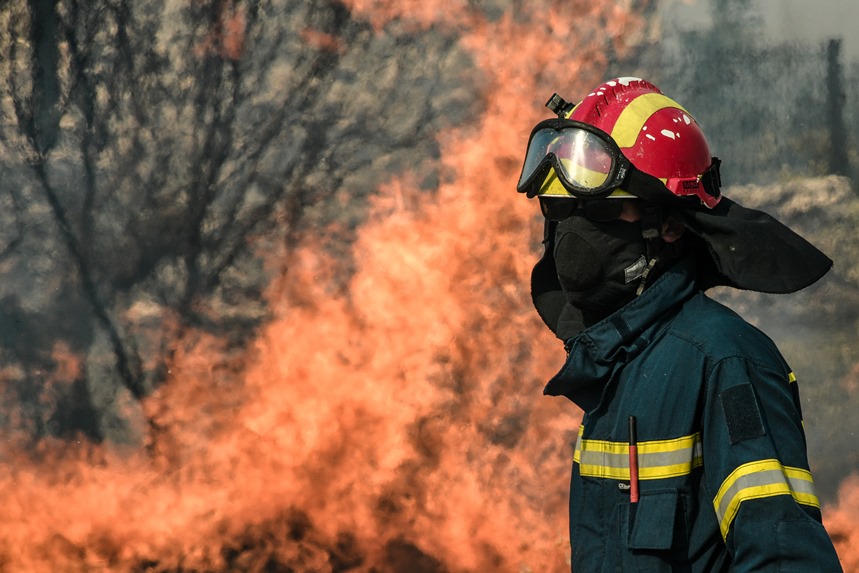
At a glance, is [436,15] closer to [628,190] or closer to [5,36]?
[5,36]

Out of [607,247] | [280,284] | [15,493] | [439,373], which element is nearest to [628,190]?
[607,247]

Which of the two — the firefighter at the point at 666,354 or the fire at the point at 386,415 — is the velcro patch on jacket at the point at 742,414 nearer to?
the firefighter at the point at 666,354

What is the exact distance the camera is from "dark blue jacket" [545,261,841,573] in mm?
1786

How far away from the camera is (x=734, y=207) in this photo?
2307mm

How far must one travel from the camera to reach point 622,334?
212cm

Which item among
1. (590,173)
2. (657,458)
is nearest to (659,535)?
(657,458)

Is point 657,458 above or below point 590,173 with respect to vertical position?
below

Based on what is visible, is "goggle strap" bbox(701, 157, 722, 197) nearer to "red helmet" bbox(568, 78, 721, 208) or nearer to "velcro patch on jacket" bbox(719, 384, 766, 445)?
"red helmet" bbox(568, 78, 721, 208)

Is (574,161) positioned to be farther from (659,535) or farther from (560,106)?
(659,535)

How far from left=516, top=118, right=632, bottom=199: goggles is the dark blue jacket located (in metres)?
0.26

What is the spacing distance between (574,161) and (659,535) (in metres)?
0.87

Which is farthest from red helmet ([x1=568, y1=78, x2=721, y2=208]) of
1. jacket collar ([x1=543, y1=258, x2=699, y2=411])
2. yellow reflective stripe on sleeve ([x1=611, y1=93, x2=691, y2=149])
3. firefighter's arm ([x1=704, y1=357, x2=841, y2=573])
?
firefighter's arm ([x1=704, y1=357, x2=841, y2=573])

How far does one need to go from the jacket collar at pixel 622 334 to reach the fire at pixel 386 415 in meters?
4.39

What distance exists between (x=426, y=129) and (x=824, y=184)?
2741mm
